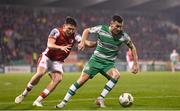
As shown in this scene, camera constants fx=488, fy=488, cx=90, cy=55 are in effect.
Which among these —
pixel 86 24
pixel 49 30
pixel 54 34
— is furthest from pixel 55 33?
pixel 86 24

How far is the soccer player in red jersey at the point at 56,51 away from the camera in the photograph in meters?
12.7

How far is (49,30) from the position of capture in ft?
176

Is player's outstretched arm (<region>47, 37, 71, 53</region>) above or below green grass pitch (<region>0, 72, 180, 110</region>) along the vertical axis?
above

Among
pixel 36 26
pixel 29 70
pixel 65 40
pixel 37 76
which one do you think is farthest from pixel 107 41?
pixel 36 26

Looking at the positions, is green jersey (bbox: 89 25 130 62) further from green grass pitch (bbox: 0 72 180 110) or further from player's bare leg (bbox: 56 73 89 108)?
green grass pitch (bbox: 0 72 180 110)

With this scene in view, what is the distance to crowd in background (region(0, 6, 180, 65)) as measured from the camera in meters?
48.5

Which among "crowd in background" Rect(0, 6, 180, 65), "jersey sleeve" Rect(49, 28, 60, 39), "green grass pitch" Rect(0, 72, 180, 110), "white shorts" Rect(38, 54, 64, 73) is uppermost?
"jersey sleeve" Rect(49, 28, 60, 39)

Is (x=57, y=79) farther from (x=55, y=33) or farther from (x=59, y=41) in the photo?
(x=55, y=33)

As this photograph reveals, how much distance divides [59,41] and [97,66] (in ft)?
4.12

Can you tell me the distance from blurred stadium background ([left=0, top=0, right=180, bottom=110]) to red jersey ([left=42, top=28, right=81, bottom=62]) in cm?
3031

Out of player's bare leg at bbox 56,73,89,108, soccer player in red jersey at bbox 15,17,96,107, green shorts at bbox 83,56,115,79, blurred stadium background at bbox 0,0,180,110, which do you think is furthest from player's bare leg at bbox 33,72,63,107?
blurred stadium background at bbox 0,0,180,110

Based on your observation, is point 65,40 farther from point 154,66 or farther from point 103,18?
point 103,18

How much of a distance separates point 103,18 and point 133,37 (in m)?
4.40

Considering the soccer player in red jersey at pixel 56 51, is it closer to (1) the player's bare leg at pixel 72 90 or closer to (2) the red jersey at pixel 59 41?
(2) the red jersey at pixel 59 41
